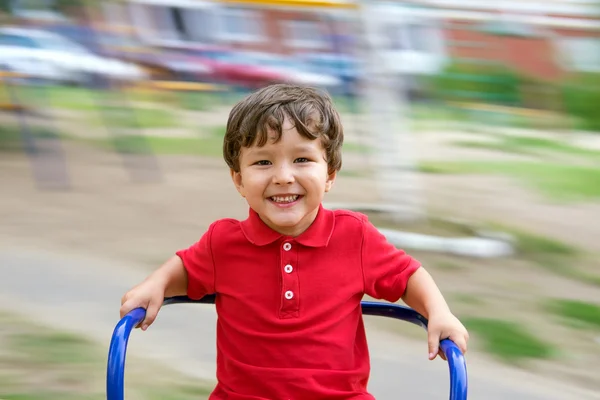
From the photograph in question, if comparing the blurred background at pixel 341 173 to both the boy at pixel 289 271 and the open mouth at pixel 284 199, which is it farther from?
the open mouth at pixel 284 199

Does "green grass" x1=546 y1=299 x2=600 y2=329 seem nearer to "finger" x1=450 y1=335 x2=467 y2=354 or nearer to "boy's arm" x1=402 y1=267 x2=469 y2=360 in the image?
"boy's arm" x1=402 y1=267 x2=469 y2=360

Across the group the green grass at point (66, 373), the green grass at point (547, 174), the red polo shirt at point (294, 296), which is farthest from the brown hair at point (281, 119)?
the green grass at point (547, 174)

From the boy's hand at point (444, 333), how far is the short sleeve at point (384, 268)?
0.46 feet

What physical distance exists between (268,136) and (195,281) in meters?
0.32

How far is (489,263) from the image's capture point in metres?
3.84

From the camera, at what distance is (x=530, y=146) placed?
7180mm

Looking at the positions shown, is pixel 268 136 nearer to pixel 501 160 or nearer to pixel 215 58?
pixel 501 160

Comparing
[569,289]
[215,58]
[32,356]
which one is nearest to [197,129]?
[215,58]

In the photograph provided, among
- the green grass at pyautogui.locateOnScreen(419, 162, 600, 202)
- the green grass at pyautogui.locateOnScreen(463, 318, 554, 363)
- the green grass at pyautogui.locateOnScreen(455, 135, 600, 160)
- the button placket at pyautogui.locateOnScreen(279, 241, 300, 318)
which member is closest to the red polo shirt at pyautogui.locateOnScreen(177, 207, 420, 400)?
the button placket at pyautogui.locateOnScreen(279, 241, 300, 318)

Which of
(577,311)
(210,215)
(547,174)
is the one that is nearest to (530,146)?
(547,174)

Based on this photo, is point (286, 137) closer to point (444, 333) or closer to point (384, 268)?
point (384, 268)

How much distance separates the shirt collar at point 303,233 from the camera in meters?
1.75

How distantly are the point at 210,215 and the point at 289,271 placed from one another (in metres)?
2.84

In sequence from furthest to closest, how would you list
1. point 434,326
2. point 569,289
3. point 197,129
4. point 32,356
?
1. point 197,129
2. point 569,289
3. point 32,356
4. point 434,326
